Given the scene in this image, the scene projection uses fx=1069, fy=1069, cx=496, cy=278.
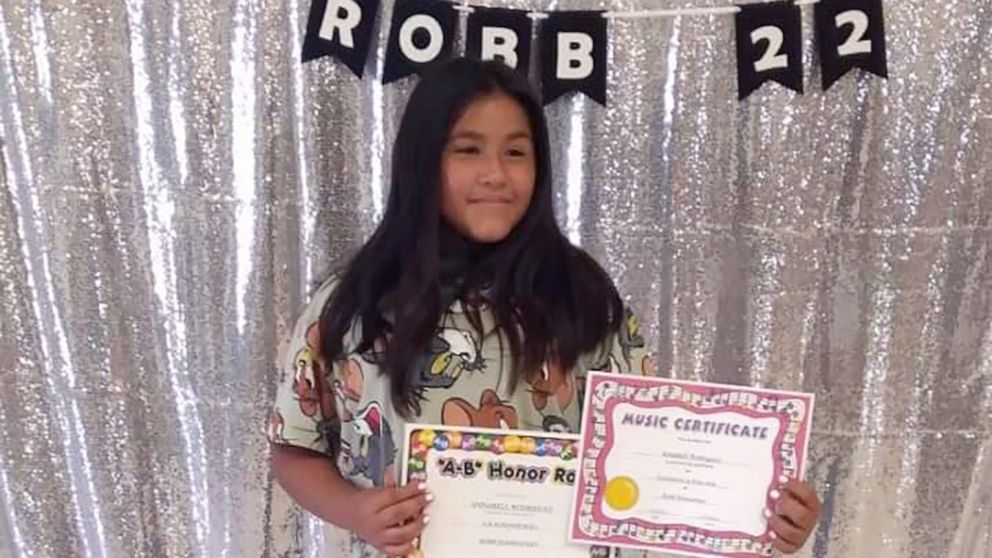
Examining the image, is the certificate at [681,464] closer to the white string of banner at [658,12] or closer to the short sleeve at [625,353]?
the short sleeve at [625,353]

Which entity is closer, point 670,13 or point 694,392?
point 694,392

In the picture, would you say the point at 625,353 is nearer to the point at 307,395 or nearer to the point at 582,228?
the point at 307,395

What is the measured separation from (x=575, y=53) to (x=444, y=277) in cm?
50

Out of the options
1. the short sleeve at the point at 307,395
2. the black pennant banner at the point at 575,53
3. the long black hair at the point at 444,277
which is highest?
the black pennant banner at the point at 575,53

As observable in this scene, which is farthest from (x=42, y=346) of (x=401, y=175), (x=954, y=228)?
(x=954, y=228)

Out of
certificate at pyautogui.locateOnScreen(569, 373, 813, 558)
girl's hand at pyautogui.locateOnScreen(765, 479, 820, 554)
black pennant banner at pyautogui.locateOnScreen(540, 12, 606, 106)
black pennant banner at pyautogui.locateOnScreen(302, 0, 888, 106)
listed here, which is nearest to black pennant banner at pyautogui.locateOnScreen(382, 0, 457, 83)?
black pennant banner at pyautogui.locateOnScreen(302, 0, 888, 106)

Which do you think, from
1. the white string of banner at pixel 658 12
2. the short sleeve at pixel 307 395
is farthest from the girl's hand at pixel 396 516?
the white string of banner at pixel 658 12

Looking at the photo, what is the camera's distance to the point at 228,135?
4.66 feet

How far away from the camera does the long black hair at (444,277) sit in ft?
3.15

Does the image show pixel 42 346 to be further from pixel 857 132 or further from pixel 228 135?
pixel 857 132

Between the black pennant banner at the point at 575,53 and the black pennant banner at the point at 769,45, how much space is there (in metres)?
0.18

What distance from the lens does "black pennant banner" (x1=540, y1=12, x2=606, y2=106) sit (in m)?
1.37

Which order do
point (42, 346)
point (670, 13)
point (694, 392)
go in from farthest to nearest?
point (42, 346), point (670, 13), point (694, 392)

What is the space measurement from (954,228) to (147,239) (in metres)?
1.08
